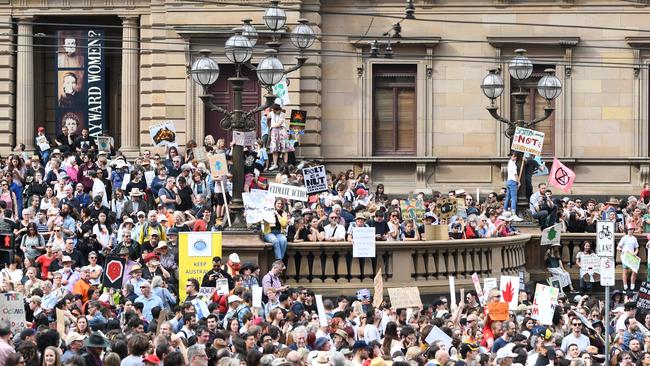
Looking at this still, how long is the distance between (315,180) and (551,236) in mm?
4665

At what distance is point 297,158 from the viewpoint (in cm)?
5125

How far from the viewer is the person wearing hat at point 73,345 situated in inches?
876

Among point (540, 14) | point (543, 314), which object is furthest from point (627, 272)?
point (540, 14)

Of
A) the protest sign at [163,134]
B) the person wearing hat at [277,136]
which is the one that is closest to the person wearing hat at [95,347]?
the protest sign at [163,134]

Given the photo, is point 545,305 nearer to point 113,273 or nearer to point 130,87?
point 113,273

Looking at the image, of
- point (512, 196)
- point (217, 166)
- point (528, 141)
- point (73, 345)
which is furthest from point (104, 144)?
point (73, 345)

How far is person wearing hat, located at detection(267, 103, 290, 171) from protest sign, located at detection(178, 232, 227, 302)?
13733 millimetres

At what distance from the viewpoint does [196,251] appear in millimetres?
32688

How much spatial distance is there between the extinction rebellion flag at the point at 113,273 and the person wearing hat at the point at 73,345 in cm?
781

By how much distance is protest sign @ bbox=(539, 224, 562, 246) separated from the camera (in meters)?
40.6

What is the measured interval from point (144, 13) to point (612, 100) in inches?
468

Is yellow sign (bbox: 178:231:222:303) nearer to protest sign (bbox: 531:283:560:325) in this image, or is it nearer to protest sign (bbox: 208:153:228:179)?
protest sign (bbox: 208:153:228:179)

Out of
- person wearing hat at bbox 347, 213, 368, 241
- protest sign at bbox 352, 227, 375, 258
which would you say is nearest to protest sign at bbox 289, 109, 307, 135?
person wearing hat at bbox 347, 213, 368, 241

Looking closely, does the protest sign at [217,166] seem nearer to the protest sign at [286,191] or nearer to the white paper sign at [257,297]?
the protest sign at [286,191]
